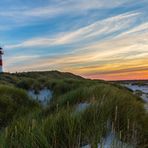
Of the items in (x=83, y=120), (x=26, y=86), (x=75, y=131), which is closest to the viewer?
(x=75, y=131)

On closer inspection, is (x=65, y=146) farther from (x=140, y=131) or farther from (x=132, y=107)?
(x=132, y=107)

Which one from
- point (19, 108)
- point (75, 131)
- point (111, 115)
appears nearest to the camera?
point (75, 131)

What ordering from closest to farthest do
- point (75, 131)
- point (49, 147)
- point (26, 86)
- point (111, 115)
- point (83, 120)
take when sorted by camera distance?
point (49, 147) → point (75, 131) → point (83, 120) → point (111, 115) → point (26, 86)

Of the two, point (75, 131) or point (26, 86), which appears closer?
point (75, 131)

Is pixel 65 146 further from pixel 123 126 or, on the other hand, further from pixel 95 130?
pixel 123 126

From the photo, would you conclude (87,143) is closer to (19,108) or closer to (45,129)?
(45,129)

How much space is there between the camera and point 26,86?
16.8 metres

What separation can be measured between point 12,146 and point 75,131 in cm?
95

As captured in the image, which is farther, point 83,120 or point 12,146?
point 83,120

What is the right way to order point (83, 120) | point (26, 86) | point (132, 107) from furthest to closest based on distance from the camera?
point (26, 86) → point (132, 107) → point (83, 120)

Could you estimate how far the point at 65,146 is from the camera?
4512 mm

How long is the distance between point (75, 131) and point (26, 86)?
12336mm

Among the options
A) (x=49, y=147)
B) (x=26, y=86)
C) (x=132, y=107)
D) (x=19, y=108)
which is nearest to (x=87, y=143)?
(x=49, y=147)

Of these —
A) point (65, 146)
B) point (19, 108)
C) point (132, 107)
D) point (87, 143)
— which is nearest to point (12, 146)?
point (65, 146)
